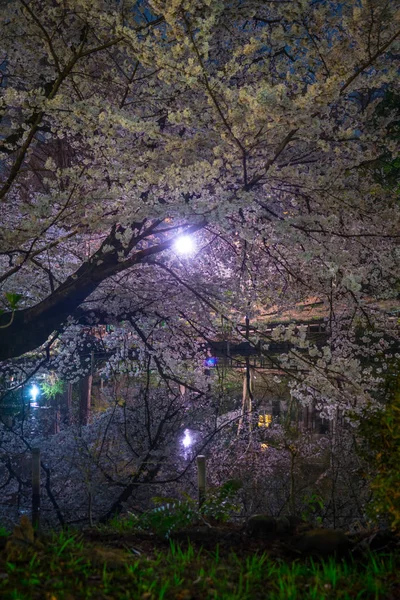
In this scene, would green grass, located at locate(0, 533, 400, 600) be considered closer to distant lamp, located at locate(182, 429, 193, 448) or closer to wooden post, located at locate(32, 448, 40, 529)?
wooden post, located at locate(32, 448, 40, 529)

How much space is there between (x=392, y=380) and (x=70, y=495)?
7261 millimetres

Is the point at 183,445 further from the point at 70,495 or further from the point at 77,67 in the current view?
the point at 77,67

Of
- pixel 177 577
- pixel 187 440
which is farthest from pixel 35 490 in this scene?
pixel 187 440

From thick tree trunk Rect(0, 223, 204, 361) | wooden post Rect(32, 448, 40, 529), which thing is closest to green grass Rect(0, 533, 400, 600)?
wooden post Rect(32, 448, 40, 529)

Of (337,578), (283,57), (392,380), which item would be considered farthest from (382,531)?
(283,57)

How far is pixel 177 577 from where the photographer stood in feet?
9.28

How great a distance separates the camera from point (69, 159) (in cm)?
955

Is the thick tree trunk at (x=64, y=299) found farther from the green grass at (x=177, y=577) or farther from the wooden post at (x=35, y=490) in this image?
the green grass at (x=177, y=577)

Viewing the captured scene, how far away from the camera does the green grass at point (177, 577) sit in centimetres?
260

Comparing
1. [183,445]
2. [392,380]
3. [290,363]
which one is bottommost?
[183,445]

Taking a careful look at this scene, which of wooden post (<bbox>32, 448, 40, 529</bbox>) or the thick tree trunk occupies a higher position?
the thick tree trunk

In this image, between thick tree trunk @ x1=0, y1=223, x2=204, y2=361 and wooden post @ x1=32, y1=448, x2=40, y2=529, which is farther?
wooden post @ x1=32, y1=448, x2=40, y2=529

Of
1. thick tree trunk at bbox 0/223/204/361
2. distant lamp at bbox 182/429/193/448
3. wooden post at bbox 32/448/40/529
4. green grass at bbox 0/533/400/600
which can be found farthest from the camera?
distant lamp at bbox 182/429/193/448

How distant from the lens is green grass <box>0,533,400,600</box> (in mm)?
2596
